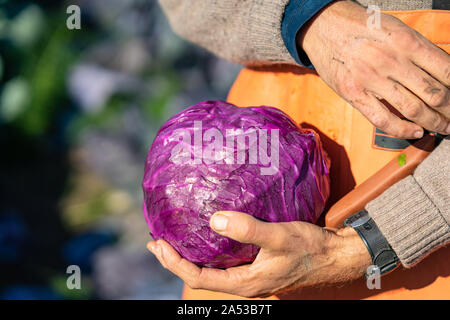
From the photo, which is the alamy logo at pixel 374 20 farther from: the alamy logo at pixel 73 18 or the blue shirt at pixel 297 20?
the alamy logo at pixel 73 18

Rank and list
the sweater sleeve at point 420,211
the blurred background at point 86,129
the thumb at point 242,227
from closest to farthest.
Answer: the thumb at point 242,227 < the sweater sleeve at point 420,211 < the blurred background at point 86,129

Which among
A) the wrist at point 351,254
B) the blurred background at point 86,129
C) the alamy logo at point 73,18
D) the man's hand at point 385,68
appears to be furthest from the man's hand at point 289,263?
the alamy logo at point 73,18

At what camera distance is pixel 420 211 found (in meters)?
1.35

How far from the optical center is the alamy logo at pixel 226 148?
1.35m

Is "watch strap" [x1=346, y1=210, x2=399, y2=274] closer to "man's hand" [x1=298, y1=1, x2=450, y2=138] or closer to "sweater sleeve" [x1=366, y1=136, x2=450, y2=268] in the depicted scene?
"sweater sleeve" [x1=366, y1=136, x2=450, y2=268]

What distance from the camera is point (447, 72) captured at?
123cm

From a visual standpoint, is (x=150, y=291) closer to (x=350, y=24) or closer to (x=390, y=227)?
(x=390, y=227)

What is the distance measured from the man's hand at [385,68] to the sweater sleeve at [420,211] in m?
0.11

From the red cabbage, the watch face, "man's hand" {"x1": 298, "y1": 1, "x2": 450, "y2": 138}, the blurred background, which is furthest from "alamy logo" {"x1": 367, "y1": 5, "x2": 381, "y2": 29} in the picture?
the blurred background

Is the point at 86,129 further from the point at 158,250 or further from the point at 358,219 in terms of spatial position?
the point at 358,219

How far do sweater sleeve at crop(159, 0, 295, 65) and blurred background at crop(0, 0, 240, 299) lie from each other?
185cm

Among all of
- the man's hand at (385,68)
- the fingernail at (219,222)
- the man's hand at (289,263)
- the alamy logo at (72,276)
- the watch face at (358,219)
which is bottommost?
the alamy logo at (72,276)
